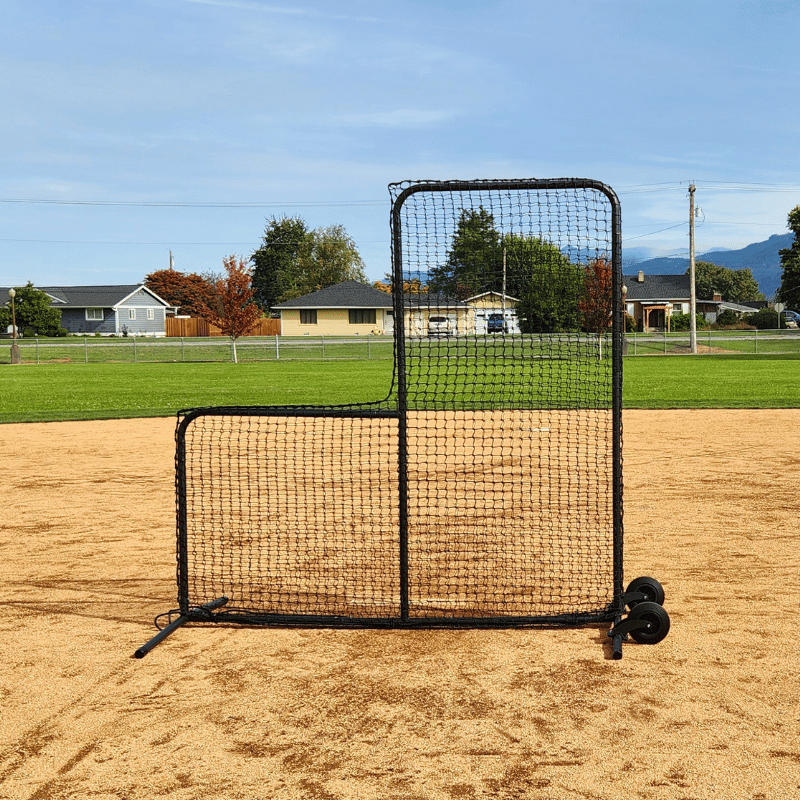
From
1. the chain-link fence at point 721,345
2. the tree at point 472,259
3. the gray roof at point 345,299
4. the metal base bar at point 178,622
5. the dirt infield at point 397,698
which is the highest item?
the gray roof at point 345,299

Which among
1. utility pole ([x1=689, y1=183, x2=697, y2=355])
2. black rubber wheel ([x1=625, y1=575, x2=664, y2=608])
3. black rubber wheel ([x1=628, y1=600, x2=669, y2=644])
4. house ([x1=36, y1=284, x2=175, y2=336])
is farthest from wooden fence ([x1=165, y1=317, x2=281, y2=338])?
black rubber wheel ([x1=628, y1=600, x2=669, y2=644])

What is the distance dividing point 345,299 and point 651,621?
205 ft

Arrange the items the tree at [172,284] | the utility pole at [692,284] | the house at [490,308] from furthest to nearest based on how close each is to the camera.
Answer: the tree at [172,284]
the utility pole at [692,284]
the house at [490,308]

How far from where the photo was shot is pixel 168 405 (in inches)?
778

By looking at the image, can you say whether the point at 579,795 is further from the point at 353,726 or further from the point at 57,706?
the point at 57,706

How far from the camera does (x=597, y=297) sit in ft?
19.1

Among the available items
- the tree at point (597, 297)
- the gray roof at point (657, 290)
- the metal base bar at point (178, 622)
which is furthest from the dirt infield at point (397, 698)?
the gray roof at point (657, 290)

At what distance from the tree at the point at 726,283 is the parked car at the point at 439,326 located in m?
114

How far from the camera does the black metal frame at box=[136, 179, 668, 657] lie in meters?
5.17

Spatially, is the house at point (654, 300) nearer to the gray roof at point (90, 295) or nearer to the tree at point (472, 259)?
the gray roof at point (90, 295)

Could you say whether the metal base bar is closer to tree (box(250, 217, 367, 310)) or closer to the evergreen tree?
the evergreen tree

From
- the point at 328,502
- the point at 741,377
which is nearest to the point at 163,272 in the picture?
the point at 741,377

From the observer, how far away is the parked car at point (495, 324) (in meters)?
5.78

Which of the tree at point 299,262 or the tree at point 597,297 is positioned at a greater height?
the tree at point 299,262
